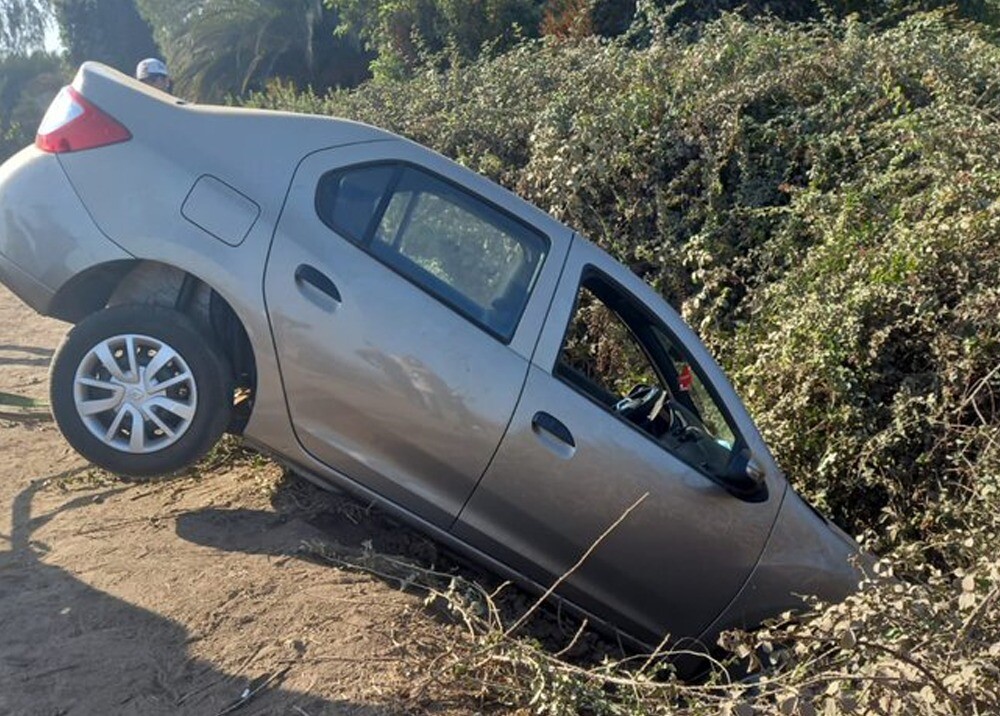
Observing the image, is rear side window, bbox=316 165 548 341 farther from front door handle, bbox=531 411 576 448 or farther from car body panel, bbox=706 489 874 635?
car body panel, bbox=706 489 874 635

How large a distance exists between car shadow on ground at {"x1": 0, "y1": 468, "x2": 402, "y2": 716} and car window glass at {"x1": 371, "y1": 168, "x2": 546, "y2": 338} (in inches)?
64.4

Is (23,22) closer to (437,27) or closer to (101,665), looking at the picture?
(437,27)

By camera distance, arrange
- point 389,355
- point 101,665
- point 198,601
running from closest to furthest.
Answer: point 101,665 < point 198,601 < point 389,355

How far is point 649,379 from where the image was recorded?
5.75m

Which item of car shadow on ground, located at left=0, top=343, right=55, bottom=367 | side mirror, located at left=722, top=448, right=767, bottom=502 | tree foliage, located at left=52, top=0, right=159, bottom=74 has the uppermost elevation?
side mirror, located at left=722, top=448, right=767, bottom=502

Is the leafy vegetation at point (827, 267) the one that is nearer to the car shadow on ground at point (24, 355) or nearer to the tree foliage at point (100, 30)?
the car shadow on ground at point (24, 355)

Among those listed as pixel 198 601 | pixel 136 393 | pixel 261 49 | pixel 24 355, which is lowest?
pixel 24 355

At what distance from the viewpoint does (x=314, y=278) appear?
485cm

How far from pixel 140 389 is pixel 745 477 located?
96.0 inches

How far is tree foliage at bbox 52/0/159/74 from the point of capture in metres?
40.7

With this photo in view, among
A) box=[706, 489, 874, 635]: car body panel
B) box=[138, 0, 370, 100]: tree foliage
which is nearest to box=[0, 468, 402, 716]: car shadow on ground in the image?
box=[706, 489, 874, 635]: car body panel

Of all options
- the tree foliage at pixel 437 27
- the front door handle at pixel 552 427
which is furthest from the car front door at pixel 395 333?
the tree foliage at pixel 437 27

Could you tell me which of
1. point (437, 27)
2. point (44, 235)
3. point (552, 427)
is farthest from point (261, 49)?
point (552, 427)

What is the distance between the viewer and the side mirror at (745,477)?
5.02 metres
